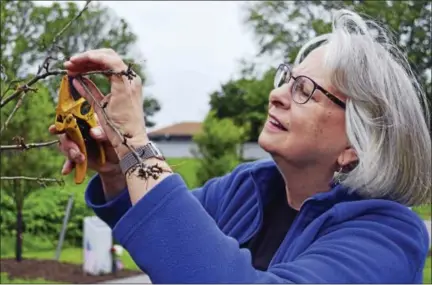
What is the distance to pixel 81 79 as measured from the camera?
173 cm

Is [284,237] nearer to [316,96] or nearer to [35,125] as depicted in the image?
[316,96]

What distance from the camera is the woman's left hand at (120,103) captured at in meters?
1.58

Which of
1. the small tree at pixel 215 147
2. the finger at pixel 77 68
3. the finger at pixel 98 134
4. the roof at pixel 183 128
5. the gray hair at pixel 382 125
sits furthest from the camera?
the roof at pixel 183 128

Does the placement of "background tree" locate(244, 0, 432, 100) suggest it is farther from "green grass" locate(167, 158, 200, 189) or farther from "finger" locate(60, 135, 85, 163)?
"finger" locate(60, 135, 85, 163)

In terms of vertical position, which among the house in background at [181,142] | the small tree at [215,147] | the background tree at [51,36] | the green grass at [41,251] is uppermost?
the background tree at [51,36]

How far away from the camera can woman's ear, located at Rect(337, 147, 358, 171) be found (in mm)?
2021

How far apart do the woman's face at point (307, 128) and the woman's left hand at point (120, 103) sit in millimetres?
467

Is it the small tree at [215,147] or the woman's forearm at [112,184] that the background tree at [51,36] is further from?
the small tree at [215,147]

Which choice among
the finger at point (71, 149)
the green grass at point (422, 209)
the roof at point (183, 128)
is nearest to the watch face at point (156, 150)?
the finger at point (71, 149)

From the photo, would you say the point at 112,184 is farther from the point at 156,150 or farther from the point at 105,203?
the point at 156,150

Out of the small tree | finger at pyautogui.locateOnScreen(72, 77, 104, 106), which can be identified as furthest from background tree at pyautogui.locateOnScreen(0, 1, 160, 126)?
the small tree

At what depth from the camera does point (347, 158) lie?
2.04 m

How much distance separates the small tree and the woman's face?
51.2 ft

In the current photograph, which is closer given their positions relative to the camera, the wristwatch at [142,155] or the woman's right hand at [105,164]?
the wristwatch at [142,155]
